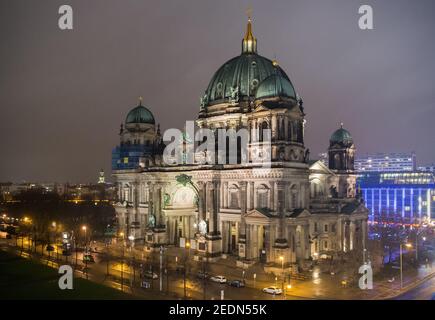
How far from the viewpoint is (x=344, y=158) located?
3917 inches

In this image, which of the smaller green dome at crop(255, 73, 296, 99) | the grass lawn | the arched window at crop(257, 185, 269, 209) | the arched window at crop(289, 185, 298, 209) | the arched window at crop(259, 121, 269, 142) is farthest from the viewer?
the arched window at crop(259, 121, 269, 142)

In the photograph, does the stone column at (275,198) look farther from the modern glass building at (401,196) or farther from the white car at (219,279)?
the modern glass building at (401,196)

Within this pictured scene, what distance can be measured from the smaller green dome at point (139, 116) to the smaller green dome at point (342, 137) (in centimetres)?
4679

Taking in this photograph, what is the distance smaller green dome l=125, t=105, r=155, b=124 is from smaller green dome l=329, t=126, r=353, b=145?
4679 cm

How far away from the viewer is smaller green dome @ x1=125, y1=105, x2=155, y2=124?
371 feet

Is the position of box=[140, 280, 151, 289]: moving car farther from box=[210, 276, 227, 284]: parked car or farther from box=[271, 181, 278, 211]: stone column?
box=[271, 181, 278, 211]: stone column

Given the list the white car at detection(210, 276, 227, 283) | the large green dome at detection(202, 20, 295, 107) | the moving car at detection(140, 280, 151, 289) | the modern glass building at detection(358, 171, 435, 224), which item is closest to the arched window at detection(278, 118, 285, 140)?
the large green dome at detection(202, 20, 295, 107)

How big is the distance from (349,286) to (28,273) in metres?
48.2

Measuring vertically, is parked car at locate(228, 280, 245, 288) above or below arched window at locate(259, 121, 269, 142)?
below

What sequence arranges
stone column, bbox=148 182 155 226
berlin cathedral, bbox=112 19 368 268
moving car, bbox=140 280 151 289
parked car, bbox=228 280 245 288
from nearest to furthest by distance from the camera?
moving car, bbox=140 280 151 289 < parked car, bbox=228 280 245 288 < berlin cathedral, bbox=112 19 368 268 < stone column, bbox=148 182 155 226

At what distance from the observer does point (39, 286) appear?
59.1 m

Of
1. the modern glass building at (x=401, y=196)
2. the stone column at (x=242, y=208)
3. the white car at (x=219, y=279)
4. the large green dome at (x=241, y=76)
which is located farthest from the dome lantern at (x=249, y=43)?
the modern glass building at (x=401, y=196)

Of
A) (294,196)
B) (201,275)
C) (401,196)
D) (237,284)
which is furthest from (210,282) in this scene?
(401,196)

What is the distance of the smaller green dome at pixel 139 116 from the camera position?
113125 mm
